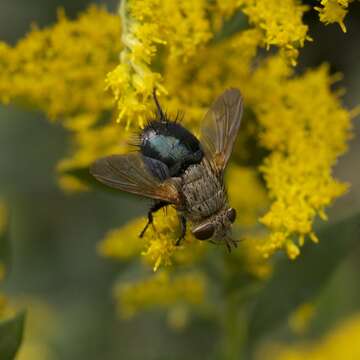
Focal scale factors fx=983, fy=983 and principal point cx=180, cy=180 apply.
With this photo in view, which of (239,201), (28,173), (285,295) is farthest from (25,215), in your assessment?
(285,295)

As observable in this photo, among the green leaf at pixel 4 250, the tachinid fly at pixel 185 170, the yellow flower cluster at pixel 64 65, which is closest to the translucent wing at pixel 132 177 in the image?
the tachinid fly at pixel 185 170

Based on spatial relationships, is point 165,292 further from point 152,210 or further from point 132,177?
point 132,177

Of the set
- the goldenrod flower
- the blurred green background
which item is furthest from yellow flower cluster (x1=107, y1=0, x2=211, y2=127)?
the blurred green background

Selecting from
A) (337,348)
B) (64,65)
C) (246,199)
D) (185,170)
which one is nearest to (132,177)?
(185,170)

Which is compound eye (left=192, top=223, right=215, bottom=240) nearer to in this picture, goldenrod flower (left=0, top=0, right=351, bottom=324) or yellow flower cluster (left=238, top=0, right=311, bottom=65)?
goldenrod flower (left=0, top=0, right=351, bottom=324)

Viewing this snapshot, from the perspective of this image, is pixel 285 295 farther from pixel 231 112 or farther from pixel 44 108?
pixel 44 108
